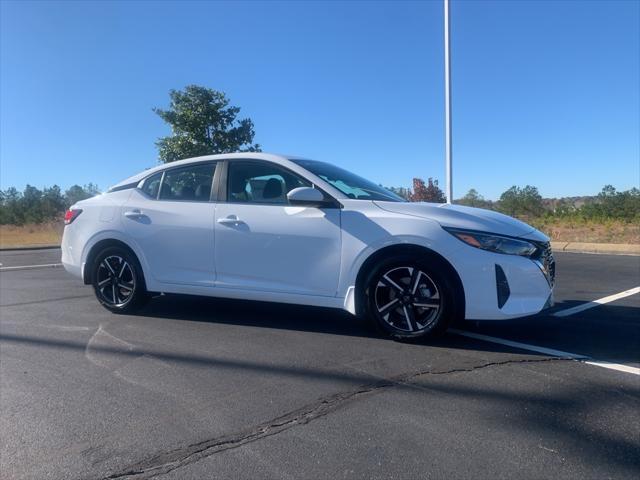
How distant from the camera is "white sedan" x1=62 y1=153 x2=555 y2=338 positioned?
4051mm

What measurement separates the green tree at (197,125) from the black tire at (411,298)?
1393 centimetres

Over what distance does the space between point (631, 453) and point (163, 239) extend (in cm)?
429

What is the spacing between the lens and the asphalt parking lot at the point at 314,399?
245cm

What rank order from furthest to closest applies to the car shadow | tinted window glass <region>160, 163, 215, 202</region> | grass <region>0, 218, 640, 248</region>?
grass <region>0, 218, 640, 248</region> → tinted window glass <region>160, 163, 215, 202</region> → the car shadow

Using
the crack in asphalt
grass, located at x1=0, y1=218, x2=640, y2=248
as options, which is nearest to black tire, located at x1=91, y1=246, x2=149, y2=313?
the crack in asphalt

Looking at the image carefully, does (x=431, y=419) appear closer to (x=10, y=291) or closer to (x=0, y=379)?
(x=0, y=379)

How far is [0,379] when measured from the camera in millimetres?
3662

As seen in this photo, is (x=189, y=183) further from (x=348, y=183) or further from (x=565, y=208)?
(x=565, y=208)

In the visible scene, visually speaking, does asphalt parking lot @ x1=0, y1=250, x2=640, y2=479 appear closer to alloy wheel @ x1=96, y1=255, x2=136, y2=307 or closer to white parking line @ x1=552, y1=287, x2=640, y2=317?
white parking line @ x1=552, y1=287, x2=640, y2=317

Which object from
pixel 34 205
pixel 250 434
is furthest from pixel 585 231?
pixel 34 205

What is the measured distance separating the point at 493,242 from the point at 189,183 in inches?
123

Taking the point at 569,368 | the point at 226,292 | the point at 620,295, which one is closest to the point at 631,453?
the point at 569,368

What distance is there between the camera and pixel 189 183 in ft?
17.5

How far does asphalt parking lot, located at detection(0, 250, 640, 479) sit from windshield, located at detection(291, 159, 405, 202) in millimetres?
1304
